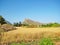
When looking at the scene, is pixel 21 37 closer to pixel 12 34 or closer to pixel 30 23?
pixel 12 34

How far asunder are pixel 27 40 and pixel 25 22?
4.52 meters

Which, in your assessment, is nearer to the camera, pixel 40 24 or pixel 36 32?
pixel 36 32

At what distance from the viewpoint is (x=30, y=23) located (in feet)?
49.0

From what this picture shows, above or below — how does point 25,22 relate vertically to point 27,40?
above

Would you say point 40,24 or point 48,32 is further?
point 40,24

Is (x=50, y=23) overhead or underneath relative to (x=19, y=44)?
overhead

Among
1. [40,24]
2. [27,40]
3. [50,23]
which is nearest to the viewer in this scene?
[27,40]

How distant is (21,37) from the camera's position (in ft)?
34.2

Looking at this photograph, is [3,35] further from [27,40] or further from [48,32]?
[48,32]

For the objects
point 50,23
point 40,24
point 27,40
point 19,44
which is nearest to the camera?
point 19,44

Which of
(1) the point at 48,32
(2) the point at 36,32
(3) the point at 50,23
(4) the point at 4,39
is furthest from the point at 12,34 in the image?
(3) the point at 50,23

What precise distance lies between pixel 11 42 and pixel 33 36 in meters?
1.26

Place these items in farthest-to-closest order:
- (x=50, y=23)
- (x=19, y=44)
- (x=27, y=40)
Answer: (x=50, y=23)
(x=27, y=40)
(x=19, y=44)

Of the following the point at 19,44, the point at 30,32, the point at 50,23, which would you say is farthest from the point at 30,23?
the point at 19,44
